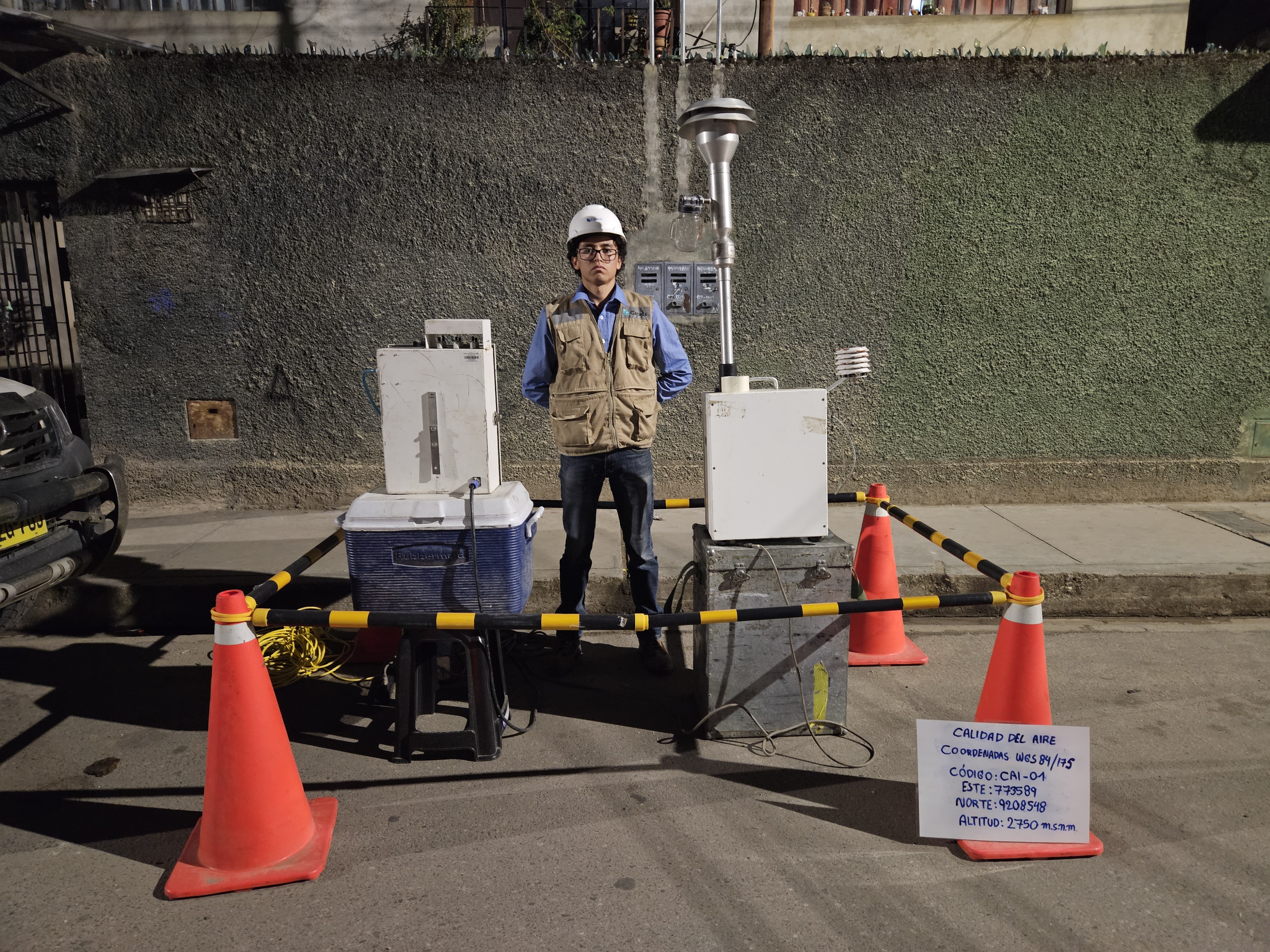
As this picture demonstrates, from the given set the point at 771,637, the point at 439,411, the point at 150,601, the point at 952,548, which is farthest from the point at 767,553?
the point at 150,601

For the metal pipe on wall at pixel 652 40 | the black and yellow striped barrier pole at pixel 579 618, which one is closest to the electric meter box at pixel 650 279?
the metal pipe on wall at pixel 652 40

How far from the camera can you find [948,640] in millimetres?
4598

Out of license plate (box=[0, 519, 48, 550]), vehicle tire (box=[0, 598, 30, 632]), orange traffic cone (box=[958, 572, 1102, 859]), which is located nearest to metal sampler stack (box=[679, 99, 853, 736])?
orange traffic cone (box=[958, 572, 1102, 859])

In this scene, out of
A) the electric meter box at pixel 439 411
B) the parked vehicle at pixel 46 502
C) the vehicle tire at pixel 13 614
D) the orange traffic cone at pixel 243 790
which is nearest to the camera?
the orange traffic cone at pixel 243 790

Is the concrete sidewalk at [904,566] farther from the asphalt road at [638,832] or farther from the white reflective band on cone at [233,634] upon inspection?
the white reflective band on cone at [233,634]

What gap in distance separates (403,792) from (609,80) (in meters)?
5.39

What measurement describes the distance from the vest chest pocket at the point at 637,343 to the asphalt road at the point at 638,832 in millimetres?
1601

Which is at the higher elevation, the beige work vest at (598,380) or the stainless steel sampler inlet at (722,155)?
the stainless steel sampler inlet at (722,155)

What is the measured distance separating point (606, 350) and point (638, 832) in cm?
211

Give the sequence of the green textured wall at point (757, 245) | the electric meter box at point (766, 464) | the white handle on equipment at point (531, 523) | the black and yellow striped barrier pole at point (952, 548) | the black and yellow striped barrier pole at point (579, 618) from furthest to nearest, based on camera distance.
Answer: the green textured wall at point (757, 245)
the white handle on equipment at point (531, 523)
the electric meter box at point (766, 464)
the black and yellow striped barrier pole at point (952, 548)
the black and yellow striped barrier pole at point (579, 618)

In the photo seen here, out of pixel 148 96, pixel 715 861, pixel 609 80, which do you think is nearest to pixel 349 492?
pixel 148 96

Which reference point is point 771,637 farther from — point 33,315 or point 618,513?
point 33,315

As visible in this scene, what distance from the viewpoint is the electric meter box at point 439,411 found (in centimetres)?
341

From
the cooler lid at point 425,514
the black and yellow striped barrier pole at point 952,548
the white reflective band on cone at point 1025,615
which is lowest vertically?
the white reflective band on cone at point 1025,615
